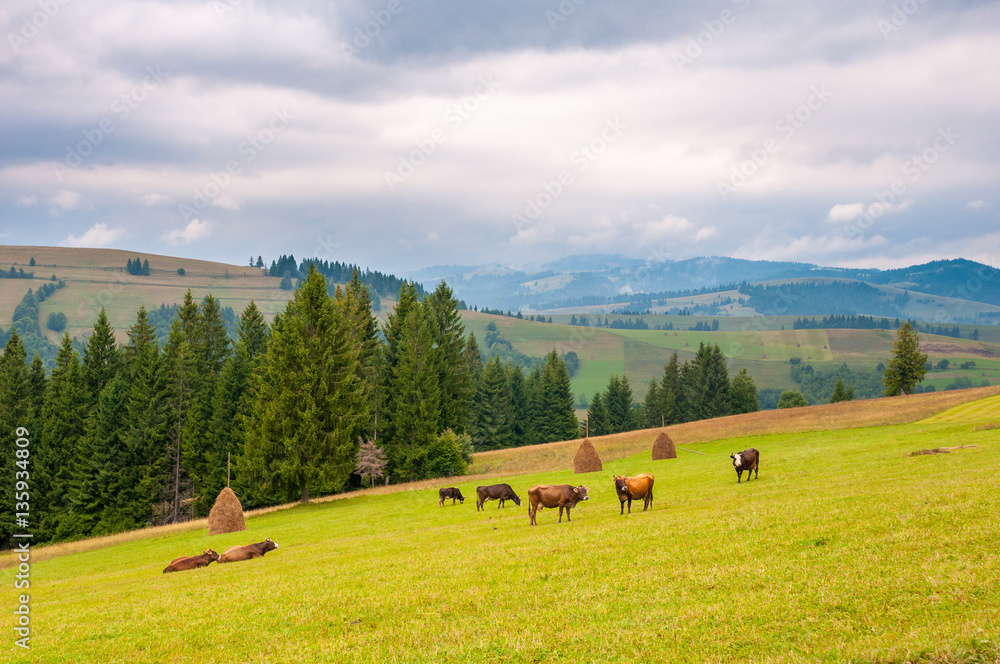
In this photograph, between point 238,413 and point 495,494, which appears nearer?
point 495,494

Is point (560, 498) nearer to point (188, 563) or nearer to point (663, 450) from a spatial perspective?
point (188, 563)

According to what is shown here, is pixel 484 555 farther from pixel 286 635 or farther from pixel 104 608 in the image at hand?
pixel 104 608

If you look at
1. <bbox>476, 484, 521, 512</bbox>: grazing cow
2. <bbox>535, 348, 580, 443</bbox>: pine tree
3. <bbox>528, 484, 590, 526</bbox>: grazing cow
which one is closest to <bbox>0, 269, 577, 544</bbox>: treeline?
<bbox>476, 484, 521, 512</bbox>: grazing cow

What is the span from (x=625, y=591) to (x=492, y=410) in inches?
3700

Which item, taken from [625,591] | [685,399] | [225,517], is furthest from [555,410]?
[625,591]

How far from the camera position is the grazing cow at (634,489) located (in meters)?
23.5

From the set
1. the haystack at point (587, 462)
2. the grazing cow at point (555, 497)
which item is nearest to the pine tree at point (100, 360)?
the haystack at point (587, 462)

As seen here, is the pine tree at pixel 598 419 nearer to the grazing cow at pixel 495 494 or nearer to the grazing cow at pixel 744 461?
the grazing cow at pixel 495 494

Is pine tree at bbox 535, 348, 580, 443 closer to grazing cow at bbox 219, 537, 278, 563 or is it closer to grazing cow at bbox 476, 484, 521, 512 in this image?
grazing cow at bbox 476, 484, 521, 512

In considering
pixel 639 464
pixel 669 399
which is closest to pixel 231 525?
pixel 639 464

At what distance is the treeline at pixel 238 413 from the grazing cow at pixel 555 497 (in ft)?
103

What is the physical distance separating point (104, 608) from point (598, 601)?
14891mm

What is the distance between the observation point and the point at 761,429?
2371 inches

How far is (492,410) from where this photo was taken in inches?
4186
